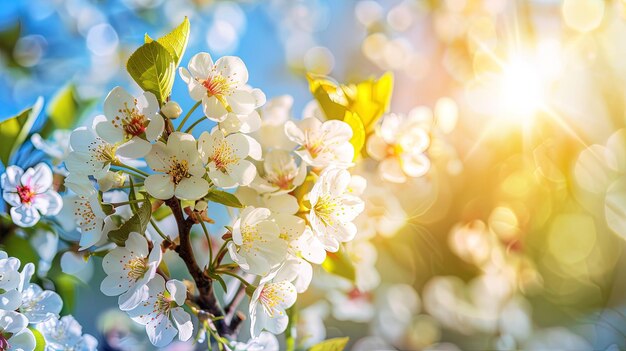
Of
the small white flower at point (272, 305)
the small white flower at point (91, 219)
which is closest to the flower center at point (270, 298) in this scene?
the small white flower at point (272, 305)

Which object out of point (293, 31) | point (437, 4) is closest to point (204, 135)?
point (437, 4)

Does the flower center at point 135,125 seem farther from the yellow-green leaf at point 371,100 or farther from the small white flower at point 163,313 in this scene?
the yellow-green leaf at point 371,100

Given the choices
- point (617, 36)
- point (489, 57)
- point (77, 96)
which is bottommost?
point (77, 96)

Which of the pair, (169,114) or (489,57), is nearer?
(169,114)

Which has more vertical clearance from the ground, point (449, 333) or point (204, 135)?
point (204, 135)

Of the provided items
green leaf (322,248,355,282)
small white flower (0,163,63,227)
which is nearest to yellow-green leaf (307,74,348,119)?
green leaf (322,248,355,282)

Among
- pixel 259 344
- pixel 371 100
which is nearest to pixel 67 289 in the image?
pixel 259 344

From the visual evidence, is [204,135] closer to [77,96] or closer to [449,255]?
[77,96]
